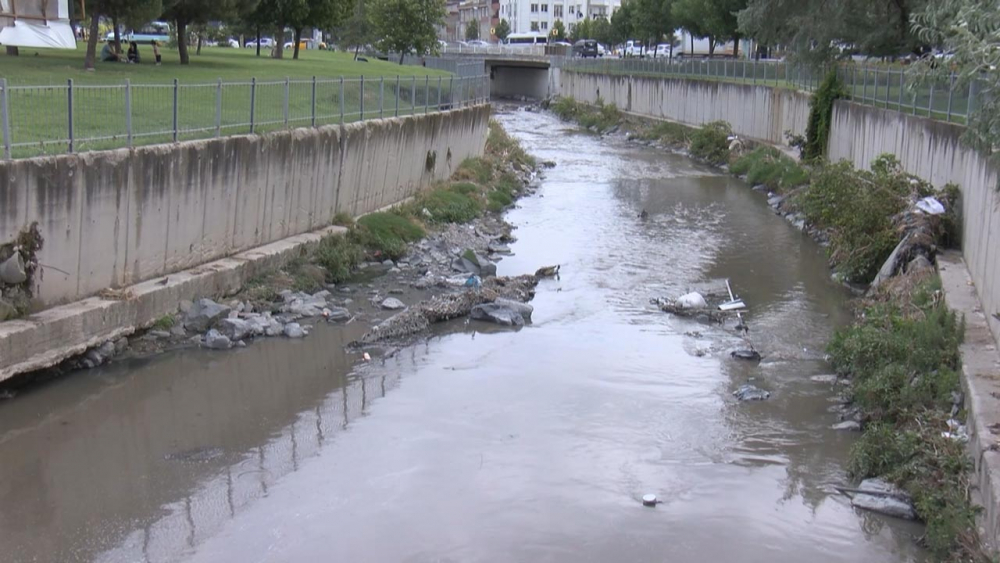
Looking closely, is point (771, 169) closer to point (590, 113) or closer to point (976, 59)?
point (976, 59)

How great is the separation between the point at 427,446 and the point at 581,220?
16.1 metres

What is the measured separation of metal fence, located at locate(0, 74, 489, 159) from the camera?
549 inches

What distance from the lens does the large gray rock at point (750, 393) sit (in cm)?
1338

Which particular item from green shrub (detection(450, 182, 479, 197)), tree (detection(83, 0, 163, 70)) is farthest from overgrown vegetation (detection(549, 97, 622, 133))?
tree (detection(83, 0, 163, 70))

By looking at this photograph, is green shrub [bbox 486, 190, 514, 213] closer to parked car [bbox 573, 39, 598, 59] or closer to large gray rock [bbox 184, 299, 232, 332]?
large gray rock [bbox 184, 299, 232, 332]

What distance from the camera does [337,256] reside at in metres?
19.3

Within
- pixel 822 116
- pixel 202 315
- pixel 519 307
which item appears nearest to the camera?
pixel 202 315

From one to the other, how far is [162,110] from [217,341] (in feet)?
13.8

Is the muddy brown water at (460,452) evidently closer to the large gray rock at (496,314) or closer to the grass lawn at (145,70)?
the large gray rock at (496,314)

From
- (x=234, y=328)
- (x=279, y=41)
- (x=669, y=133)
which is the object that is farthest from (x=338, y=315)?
(x=669, y=133)

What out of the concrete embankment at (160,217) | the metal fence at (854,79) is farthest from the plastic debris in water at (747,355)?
the concrete embankment at (160,217)

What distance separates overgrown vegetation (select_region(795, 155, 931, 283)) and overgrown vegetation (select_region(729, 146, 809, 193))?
9462 mm

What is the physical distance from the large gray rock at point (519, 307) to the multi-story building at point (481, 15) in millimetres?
140687

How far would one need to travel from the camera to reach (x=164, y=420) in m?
12.4
